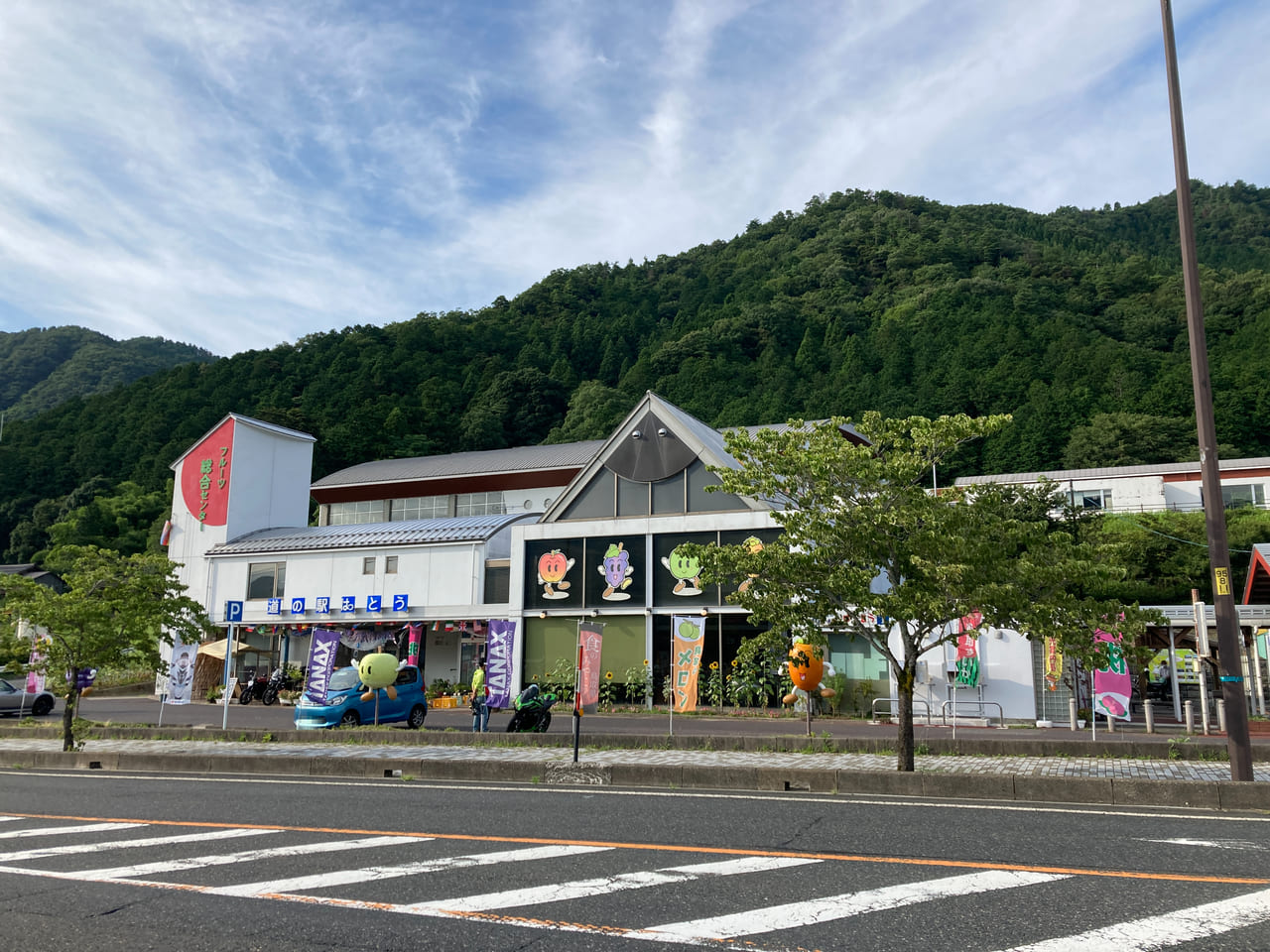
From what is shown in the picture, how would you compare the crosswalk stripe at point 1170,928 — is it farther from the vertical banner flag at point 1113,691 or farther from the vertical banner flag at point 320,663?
the vertical banner flag at point 320,663

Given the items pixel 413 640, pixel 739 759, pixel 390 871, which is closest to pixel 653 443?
pixel 413 640

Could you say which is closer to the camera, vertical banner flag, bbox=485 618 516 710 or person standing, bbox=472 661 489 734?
person standing, bbox=472 661 489 734

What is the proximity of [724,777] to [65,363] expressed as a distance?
399 feet

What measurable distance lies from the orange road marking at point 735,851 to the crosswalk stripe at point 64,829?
0.76 ft

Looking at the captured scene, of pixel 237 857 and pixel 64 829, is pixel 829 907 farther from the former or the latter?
pixel 64 829

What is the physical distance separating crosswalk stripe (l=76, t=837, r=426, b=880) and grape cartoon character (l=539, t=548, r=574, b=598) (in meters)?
23.1

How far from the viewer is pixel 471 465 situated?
4734cm

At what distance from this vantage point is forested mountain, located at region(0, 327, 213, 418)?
338 ft

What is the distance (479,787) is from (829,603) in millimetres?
5586

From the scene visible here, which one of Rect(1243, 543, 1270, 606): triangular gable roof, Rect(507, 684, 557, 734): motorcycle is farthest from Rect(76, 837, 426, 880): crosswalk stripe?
Rect(1243, 543, 1270, 606): triangular gable roof

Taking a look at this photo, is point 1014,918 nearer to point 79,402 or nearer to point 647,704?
point 647,704

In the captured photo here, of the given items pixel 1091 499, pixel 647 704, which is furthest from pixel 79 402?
pixel 1091 499

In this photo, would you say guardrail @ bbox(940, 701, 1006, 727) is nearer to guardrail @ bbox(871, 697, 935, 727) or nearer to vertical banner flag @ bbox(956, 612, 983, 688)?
guardrail @ bbox(871, 697, 935, 727)

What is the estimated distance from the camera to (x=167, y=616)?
63.4ft
